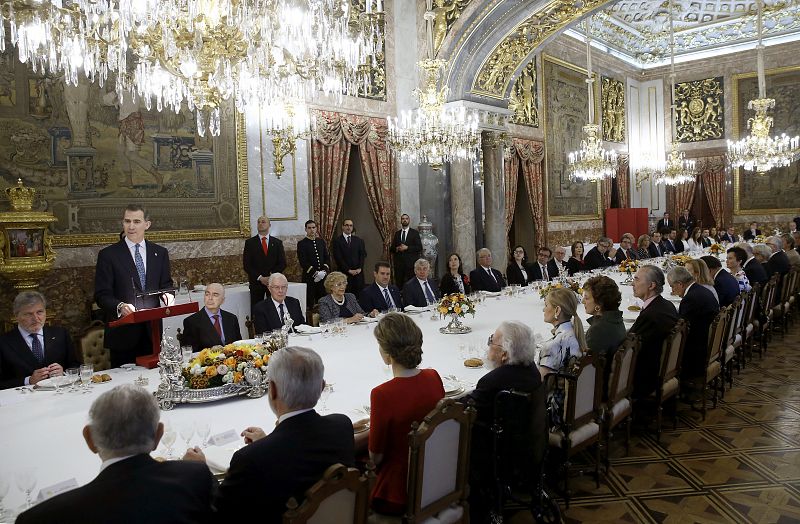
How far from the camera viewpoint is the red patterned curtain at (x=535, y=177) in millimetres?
13797

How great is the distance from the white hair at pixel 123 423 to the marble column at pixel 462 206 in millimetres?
8909

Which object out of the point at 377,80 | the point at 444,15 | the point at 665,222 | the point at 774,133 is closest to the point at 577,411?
the point at 377,80

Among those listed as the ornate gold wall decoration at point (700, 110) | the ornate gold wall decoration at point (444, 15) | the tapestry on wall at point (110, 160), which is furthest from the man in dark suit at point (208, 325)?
the ornate gold wall decoration at point (700, 110)

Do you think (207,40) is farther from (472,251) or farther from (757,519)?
(472,251)

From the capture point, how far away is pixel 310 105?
9062 millimetres

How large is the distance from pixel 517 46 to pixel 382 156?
3083mm

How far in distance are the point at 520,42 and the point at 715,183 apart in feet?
34.2

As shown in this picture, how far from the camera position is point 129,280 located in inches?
Result: 178

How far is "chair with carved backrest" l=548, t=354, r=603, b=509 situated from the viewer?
337 centimetres

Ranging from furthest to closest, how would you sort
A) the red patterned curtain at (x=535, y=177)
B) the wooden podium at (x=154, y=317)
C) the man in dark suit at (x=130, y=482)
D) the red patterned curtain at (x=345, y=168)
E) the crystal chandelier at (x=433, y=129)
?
the red patterned curtain at (x=535, y=177) < the red patterned curtain at (x=345, y=168) < the crystal chandelier at (x=433, y=129) < the wooden podium at (x=154, y=317) < the man in dark suit at (x=130, y=482)

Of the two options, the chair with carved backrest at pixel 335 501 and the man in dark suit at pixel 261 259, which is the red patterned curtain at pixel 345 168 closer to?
the man in dark suit at pixel 261 259

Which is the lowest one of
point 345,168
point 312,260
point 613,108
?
point 312,260

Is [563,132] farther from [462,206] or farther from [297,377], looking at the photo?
[297,377]

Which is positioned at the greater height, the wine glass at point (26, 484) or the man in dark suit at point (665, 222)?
the man in dark suit at point (665, 222)
